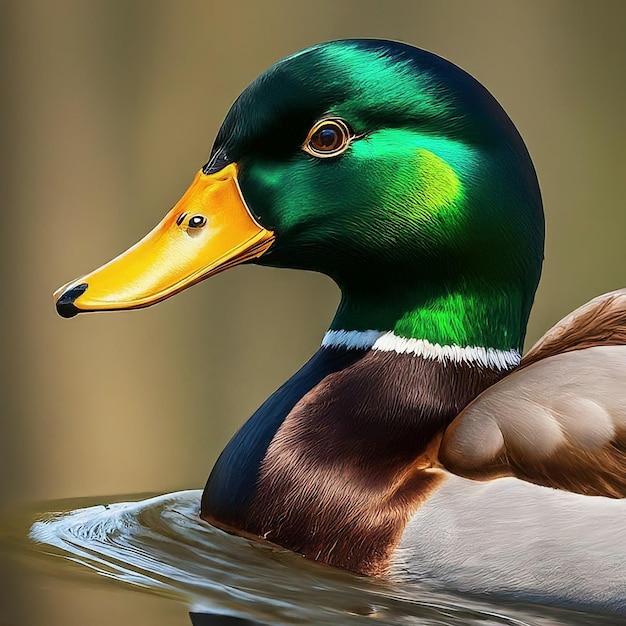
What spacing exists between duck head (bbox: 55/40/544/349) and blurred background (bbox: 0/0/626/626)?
1.28 metres

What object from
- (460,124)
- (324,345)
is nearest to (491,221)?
(460,124)

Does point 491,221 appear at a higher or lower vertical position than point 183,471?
higher

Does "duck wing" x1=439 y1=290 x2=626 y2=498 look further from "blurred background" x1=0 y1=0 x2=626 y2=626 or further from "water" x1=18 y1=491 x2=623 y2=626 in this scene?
"blurred background" x1=0 y1=0 x2=626 y2=626

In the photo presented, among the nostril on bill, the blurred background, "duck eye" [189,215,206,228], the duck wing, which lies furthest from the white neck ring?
the blurred background

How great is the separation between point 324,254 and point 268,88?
0.82ft

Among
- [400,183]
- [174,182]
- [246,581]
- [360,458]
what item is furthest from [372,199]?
[174,182]

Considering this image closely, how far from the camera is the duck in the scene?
5.84ft

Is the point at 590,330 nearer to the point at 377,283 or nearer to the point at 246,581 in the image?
the point at 377,283

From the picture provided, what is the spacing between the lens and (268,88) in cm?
187

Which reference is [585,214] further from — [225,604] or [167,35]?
[225,604]

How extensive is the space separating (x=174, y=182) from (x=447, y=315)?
2341 millimetres

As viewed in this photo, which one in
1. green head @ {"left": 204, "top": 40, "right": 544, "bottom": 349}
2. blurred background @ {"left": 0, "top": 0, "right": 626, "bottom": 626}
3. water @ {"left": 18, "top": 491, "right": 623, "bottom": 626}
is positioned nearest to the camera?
water @ {"left": 18, "top": 491, "right": 623, "bottom": 626}

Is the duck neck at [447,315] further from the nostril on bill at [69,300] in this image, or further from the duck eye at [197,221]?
the nostril on bill at [69,300]

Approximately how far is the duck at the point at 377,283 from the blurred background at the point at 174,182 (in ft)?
4.12
